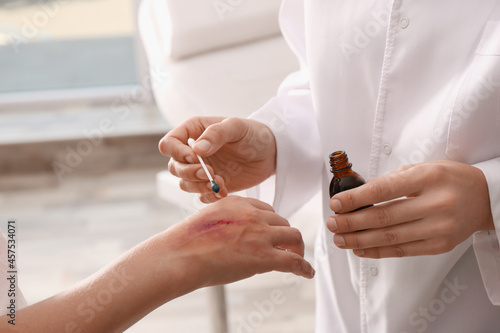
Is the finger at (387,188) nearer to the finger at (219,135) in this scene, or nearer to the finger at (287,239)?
the finger at (287,239)

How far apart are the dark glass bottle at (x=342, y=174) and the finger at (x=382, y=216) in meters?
0.04

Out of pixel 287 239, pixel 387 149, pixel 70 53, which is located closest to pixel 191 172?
pixel 287 239

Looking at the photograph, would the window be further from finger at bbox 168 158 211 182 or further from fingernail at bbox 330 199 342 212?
fingernail at bbox 330 199 342 212

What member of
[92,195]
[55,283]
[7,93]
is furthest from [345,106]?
[7,93]

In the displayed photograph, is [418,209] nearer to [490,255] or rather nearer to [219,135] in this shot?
[490,255]

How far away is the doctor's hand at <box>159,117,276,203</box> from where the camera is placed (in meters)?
0.92

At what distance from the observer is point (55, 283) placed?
261 cm

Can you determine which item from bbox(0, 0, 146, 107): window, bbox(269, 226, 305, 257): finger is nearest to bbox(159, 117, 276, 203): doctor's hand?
bbox(269, 226, 305, 257): finger

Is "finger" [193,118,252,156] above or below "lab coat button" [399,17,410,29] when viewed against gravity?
below

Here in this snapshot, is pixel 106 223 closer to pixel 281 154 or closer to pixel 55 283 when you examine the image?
pixel 55 283

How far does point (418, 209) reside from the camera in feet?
2.42

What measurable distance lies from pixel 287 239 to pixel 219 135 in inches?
7.5

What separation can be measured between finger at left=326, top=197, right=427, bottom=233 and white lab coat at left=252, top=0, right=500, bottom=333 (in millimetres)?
103

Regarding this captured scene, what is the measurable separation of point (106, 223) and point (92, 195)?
408 millimetres
